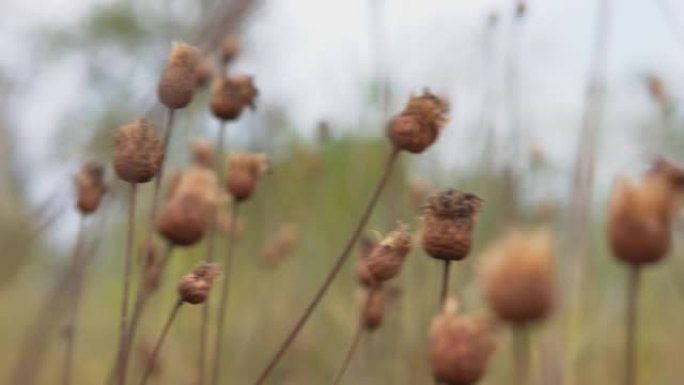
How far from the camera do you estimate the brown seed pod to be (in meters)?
0.61

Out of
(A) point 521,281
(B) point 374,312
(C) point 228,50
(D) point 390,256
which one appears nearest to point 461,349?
(A) point 521,281

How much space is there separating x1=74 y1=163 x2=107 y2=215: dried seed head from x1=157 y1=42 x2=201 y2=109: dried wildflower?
130mm

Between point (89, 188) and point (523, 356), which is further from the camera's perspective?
point (89, 188)

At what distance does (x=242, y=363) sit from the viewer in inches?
69.4

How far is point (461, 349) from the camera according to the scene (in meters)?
0.52

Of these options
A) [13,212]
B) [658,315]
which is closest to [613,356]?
[658,315]

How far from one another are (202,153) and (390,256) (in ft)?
A: 1.38

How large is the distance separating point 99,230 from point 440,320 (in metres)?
0.52

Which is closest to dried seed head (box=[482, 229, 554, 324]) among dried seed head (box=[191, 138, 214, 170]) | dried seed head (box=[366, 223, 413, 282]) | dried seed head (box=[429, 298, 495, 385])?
dried seed head (box=[429, 298, 495, 385])

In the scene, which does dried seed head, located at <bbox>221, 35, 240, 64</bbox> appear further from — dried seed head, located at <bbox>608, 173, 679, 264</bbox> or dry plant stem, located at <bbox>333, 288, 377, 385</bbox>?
dried seed head, located at <bbox>608, 173, 679, 264</bbox>

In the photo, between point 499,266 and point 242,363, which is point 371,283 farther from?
point 242,363

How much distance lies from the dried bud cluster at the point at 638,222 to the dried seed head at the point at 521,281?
0.34 feet

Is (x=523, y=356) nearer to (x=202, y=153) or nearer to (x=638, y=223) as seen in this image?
(x=638, y=223)

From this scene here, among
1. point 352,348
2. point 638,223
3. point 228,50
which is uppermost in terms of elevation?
point 228,50
